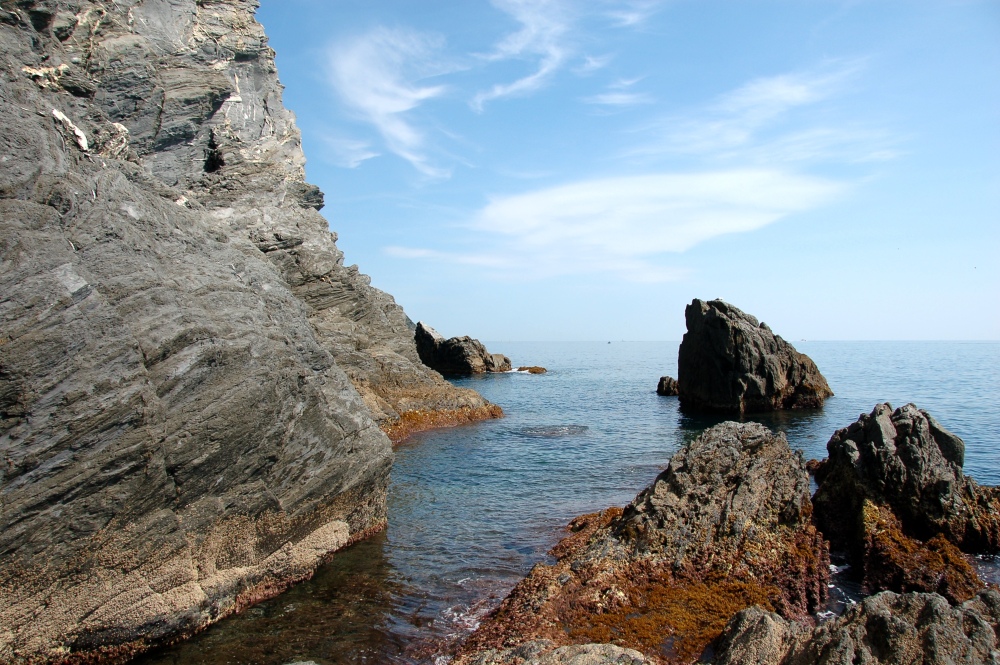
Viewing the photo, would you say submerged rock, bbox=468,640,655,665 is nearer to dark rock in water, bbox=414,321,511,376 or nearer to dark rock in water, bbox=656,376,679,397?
dark rock in water, bbox=656,376,679,397

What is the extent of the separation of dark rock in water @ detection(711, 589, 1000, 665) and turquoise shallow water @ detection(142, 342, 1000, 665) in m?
6.18

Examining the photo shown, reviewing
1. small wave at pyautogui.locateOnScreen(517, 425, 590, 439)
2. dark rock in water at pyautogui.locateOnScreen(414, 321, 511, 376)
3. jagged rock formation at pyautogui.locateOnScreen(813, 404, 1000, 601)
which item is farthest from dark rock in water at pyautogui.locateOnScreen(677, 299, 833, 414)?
dark rock in water at pyautogui.locateOnScreen(414, 321, 511, 376)

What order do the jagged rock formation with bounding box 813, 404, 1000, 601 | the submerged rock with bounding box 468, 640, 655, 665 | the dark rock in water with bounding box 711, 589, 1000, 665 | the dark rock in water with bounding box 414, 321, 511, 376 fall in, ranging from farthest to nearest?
the dark rock in water with bounding box 414, 321, 511, 376 → the jagged rock formation with bounding box 813, 404, 1000, 601 → the submerged rock with bounding box 468, 640, 655, 665 → the dark rock in water with bounding box 711, 589, 1000, 665

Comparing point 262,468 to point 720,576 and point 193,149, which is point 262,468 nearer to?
point 720,576

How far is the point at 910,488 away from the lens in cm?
1911

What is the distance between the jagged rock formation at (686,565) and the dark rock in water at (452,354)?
3128 inches

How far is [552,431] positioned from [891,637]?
110 ft

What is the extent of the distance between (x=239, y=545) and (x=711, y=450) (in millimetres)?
12981

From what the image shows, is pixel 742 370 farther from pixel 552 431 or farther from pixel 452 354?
pixel 452 354

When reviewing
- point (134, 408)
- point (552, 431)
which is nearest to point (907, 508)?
point (134, 408)

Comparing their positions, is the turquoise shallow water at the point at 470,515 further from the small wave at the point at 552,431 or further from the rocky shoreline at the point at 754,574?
the rocky shoreline at the point at 754,574

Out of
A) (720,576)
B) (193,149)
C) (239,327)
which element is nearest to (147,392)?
(239,327)

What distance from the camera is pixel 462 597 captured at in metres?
15.8

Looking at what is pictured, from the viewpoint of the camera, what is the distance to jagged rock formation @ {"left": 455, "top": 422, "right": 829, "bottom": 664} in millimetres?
12867
